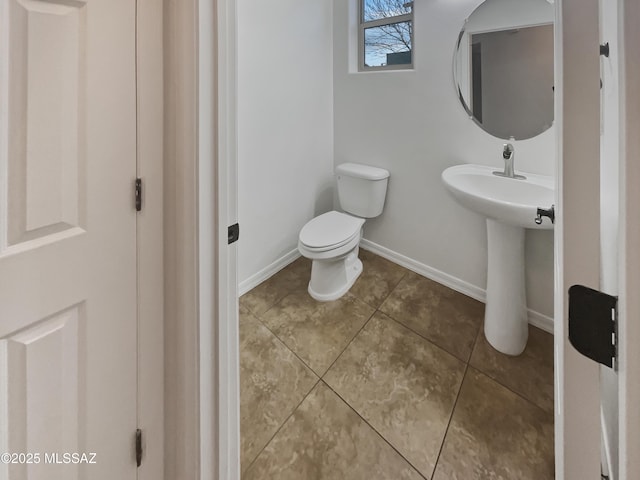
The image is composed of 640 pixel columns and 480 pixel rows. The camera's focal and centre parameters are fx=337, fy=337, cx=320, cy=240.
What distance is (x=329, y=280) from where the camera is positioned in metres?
2.26

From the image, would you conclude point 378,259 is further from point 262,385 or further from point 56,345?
point 56,345

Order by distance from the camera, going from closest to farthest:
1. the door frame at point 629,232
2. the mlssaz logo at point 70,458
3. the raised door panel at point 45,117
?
the door frame at point 629,232, the raised door panel at point 45,117, the mlssaz logo at point 70,458

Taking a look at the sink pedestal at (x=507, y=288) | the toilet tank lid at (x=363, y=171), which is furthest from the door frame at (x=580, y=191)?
the toilet tank lid at (x=363, y=171)

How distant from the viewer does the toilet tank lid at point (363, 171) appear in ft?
8.09

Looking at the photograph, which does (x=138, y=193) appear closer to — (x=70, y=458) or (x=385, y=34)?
(x=70, y=458)

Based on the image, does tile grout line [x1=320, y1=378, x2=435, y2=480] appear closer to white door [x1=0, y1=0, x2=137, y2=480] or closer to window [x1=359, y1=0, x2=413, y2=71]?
white door [x1=0, y1=0, x2=137, y2=480]

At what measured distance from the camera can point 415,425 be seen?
135 cm

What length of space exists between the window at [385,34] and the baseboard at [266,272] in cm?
159

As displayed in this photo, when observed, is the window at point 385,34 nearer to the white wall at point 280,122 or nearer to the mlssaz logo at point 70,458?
the white wall at point 280,122

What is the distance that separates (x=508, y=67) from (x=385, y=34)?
3.28 ft

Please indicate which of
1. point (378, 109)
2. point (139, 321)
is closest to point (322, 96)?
point (378, 109)

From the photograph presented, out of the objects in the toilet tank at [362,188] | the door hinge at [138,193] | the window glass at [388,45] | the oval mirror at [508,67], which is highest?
the window glass at [388,45]

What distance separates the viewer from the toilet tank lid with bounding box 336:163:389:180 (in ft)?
8.09

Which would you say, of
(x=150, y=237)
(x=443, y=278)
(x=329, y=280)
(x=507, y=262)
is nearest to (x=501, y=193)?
(x=507, y=262)
